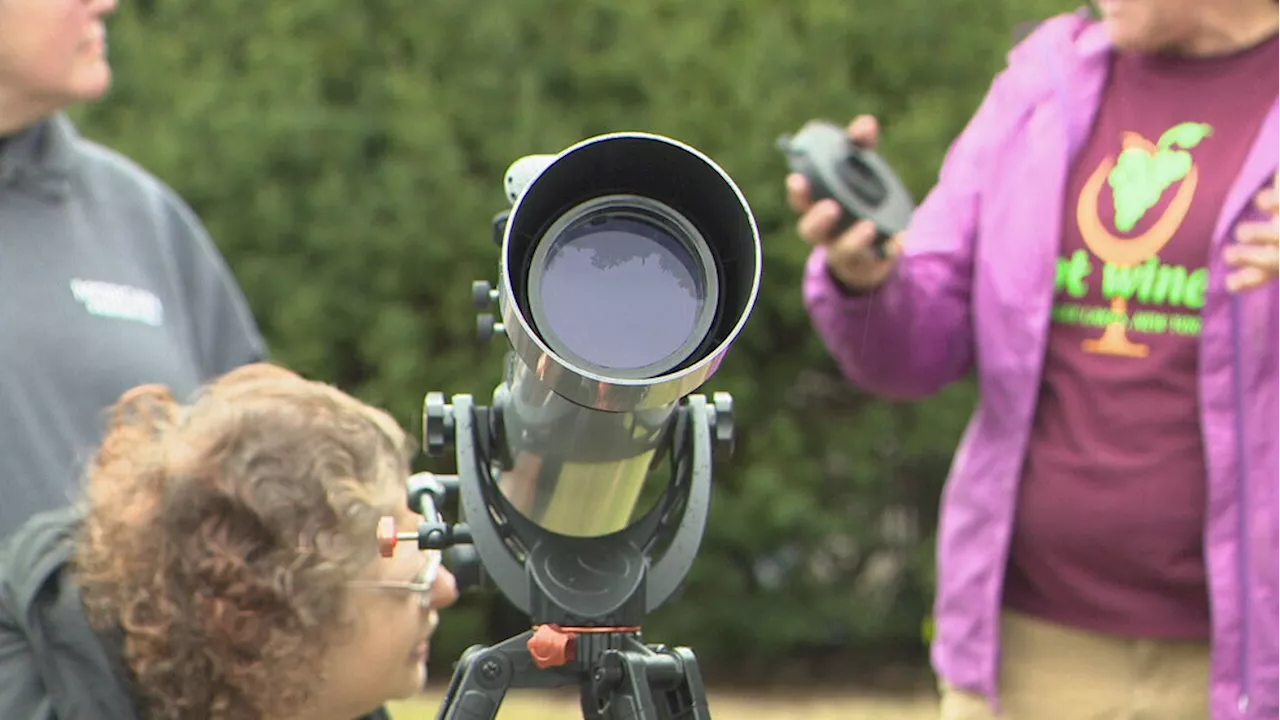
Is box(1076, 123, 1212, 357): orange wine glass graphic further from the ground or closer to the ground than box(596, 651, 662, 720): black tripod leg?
further from the ground

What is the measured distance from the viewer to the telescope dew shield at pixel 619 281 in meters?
1.55

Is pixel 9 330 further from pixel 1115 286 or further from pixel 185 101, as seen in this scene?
pixel 185 101

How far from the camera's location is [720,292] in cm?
162

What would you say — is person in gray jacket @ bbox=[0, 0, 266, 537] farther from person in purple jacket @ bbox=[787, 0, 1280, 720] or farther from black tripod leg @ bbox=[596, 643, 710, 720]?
black tripod leg @ bbox=[596, 643, 710, 720]

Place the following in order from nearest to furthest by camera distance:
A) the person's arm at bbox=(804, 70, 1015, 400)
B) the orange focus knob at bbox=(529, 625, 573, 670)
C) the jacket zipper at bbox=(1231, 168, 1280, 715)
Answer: the orange focus knob at bbox=(529, 625, 573, 670), the jacket zipper at bbox=(1231, 168, 1280, 715), the person's arm at bbox=(804, 70, 1015, 400)

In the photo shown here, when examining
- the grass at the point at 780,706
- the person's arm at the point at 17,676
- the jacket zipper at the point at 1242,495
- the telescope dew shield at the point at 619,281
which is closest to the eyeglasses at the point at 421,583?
the person's arm at the point at 17,676

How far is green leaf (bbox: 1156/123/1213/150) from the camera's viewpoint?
2793 mm

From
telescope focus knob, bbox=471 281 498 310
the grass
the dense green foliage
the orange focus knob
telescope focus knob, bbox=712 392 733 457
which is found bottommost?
the grass

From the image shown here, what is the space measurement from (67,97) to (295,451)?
1113 mm

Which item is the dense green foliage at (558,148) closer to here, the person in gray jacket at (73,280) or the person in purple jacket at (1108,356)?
the person in gray jacket at (73,280)

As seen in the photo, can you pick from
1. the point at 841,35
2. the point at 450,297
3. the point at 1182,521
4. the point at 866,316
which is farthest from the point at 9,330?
the point at 841,35

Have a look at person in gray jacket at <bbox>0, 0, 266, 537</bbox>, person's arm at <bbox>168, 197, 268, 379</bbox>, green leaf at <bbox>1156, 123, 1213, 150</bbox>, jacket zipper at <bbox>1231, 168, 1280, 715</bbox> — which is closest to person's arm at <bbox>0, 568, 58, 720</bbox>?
person in gray jacket at <bbox>0, 0, 266, 537</bbox>

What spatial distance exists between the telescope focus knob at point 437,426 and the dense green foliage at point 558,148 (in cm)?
375

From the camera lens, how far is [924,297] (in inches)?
115
